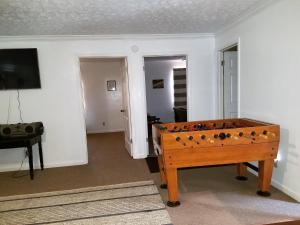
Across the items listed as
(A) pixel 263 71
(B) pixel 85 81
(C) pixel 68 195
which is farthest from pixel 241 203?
(B) pixel 85 81

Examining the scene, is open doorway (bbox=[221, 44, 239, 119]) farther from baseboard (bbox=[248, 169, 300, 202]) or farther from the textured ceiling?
baseboard (bbox=[248, 169, 300, 202])

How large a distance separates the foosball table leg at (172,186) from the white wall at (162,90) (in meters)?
5.21

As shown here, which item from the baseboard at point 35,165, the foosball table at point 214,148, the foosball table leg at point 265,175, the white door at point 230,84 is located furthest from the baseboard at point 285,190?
the baseboard at point 35,165

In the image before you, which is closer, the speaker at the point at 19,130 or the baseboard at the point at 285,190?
the baseboard at the point at 285,190

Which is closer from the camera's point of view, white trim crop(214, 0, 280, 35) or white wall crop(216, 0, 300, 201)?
white wall crop(216, 0, 300, 201)

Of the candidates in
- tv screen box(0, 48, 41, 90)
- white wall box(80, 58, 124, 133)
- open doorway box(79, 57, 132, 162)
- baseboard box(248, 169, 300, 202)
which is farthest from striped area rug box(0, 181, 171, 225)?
white wall box(80, 58, 124, 133)

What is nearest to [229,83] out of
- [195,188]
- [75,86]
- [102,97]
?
[195,188]

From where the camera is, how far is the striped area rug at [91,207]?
231 cm

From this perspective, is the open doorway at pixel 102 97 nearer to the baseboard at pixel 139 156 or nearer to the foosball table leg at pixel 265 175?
the baseboard at pixel 139 156

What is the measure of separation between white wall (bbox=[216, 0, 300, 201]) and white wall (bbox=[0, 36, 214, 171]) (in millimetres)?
1171

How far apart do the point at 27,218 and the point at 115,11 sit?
8.80 ft

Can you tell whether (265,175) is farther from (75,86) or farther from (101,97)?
(101,97)

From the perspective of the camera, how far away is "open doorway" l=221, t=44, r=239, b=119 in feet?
13.8

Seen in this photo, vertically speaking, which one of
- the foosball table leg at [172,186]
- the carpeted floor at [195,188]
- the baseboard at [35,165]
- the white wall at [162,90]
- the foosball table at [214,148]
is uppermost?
the white wall at [162,90]
